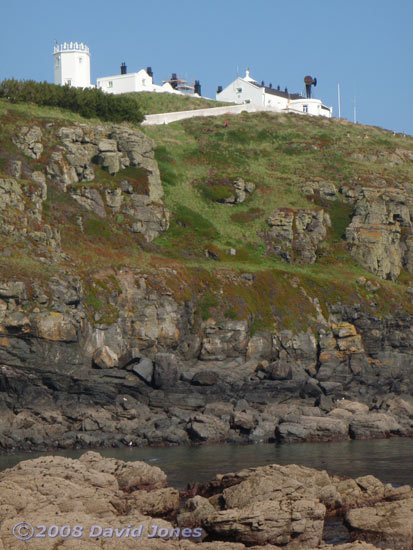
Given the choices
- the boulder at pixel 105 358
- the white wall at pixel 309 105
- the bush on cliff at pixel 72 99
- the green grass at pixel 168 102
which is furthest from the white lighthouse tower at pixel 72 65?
the boulder at pixel 105 358

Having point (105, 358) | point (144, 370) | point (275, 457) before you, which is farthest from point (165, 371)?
point (275, 457)

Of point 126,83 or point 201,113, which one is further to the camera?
point 126,83

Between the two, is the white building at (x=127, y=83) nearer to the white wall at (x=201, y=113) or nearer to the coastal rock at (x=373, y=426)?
the white wall at (x=201, y=113)

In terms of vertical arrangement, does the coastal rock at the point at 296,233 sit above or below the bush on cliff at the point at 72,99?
below

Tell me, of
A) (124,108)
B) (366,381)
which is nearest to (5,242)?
(366,381)

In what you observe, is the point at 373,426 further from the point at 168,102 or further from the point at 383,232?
the point at 168,102

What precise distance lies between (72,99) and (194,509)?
73.2m

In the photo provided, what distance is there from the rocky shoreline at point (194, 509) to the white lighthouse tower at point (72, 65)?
9452 centimetres

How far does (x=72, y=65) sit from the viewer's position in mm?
122062

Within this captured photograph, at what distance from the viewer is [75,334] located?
5775cm

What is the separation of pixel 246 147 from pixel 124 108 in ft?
59.5

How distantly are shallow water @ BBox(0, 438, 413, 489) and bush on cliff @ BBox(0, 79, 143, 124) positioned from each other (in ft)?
181

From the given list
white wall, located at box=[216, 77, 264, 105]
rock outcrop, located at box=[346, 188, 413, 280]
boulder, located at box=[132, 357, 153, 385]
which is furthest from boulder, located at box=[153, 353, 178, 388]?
white wall, located at box=[216, 77, 264, 105]

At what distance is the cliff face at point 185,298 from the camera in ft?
182
